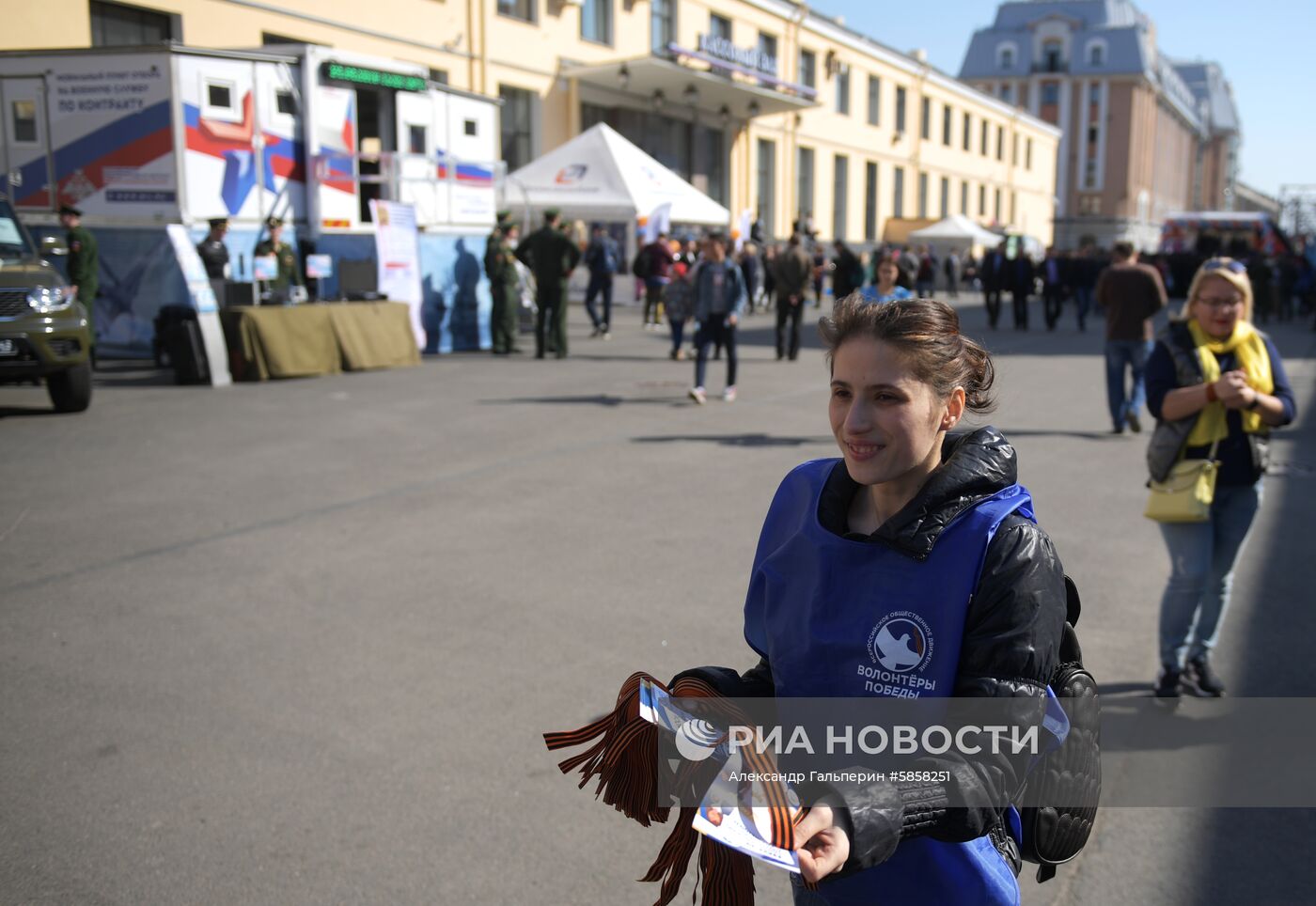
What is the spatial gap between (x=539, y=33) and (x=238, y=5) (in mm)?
Result: 9062

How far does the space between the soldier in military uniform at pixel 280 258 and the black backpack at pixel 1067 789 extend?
14.9 metres

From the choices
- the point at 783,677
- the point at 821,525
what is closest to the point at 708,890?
the point at 783,677

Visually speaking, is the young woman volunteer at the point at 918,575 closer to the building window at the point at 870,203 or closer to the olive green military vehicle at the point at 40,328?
the olive green military vehicle at the point at 40,328

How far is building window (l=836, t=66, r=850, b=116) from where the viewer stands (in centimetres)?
4506

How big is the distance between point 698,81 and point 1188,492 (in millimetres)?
29429

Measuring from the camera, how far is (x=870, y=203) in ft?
162

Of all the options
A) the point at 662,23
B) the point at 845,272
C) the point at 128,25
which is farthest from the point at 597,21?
the point at 128,25

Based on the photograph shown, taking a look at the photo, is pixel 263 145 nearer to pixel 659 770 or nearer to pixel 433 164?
pixel 433 164

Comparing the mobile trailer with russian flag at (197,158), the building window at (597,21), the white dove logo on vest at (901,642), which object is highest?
the building window at (597,21)

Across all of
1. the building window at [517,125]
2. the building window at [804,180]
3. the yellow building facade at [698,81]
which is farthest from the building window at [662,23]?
the building window at [804,180]

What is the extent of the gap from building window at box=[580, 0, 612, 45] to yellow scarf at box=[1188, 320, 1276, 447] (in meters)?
29.1

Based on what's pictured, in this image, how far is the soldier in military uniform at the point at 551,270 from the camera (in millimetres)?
16219

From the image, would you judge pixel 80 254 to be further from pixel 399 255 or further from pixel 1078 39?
pixel 1078 39

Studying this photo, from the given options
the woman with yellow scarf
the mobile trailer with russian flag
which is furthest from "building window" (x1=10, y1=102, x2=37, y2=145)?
the woman with yellow scarf
